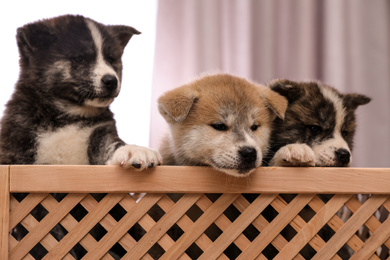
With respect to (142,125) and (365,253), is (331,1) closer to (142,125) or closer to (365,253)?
(142,125)

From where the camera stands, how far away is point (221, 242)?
113 cm

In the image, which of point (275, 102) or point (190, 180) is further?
point (275, 102)

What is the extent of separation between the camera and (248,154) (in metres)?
1.22

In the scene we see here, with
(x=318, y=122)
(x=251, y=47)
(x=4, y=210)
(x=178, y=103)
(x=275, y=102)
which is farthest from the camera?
(x=251, y=47)

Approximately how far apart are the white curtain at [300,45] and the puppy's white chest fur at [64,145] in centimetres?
83

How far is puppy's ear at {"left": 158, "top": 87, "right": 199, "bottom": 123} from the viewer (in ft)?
4.31

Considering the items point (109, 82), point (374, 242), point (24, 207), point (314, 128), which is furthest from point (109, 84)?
point (374, 242)

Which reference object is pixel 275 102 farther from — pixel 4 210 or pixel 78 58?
pixel 4 210

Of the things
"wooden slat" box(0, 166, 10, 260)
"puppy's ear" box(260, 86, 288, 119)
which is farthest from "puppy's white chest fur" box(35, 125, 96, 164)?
"puppy's ear" box(260, 86, 288, 119)

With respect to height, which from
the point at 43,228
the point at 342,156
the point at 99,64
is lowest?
the point at 43,228

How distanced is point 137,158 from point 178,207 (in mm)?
166

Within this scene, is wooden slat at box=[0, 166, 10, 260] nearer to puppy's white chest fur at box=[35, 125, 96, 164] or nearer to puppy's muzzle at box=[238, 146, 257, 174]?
puppy's white chest fur at box=[35, 125, 96, 164]

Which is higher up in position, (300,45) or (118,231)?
(300,45)

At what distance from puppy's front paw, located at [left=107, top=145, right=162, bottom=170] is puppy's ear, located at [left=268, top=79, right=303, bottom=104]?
2.09ft
